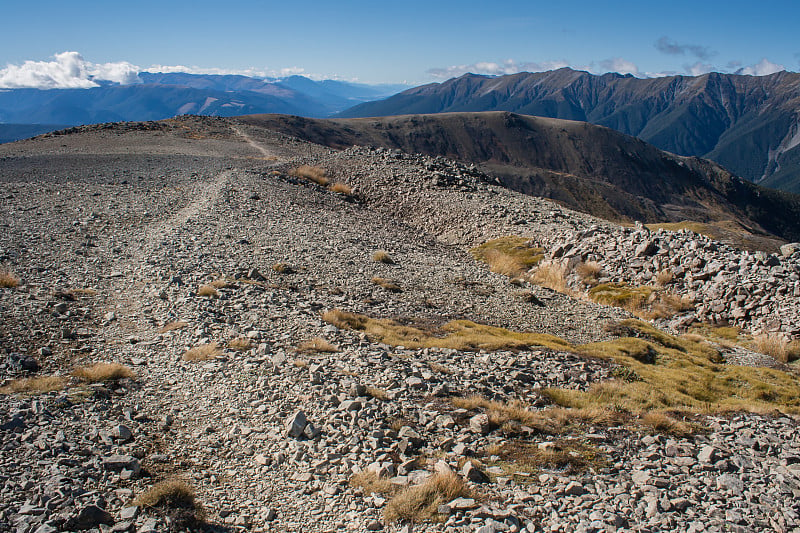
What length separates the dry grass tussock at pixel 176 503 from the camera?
6938 millimetres

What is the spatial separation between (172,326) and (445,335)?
8.38 meters

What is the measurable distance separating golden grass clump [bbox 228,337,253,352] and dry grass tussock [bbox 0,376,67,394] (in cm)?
365

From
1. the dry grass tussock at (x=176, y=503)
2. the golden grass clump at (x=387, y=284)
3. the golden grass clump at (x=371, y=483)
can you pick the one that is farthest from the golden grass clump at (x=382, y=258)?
the dry grass tussock at (x=176, y=503)

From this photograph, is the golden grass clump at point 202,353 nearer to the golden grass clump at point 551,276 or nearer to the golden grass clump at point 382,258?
the golden grass clump at point 382,258

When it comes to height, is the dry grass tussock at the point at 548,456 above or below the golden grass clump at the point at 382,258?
below

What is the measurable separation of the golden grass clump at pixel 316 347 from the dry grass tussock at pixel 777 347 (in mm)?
16929

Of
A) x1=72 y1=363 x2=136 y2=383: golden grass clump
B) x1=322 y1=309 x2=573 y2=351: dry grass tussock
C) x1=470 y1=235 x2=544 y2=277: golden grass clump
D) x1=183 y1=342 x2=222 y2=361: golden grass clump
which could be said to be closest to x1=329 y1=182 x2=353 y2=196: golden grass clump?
x1=470 y1=235 x2=544 y2=277: golden grass clump

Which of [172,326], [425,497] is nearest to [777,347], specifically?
[425,497]

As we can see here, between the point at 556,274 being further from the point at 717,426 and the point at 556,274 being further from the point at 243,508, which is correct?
the point at 243,508

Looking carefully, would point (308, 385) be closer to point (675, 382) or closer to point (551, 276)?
point (675, 382)

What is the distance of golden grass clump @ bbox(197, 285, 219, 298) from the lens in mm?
16031

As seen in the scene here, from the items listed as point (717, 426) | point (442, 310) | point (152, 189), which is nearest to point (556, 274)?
point (442, 310)

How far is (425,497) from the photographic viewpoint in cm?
741

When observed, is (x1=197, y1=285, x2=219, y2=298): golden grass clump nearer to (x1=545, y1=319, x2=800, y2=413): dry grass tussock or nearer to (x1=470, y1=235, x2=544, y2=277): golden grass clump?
(x1=545, y1=319, x2=800, y2=413): dry grass tussock
